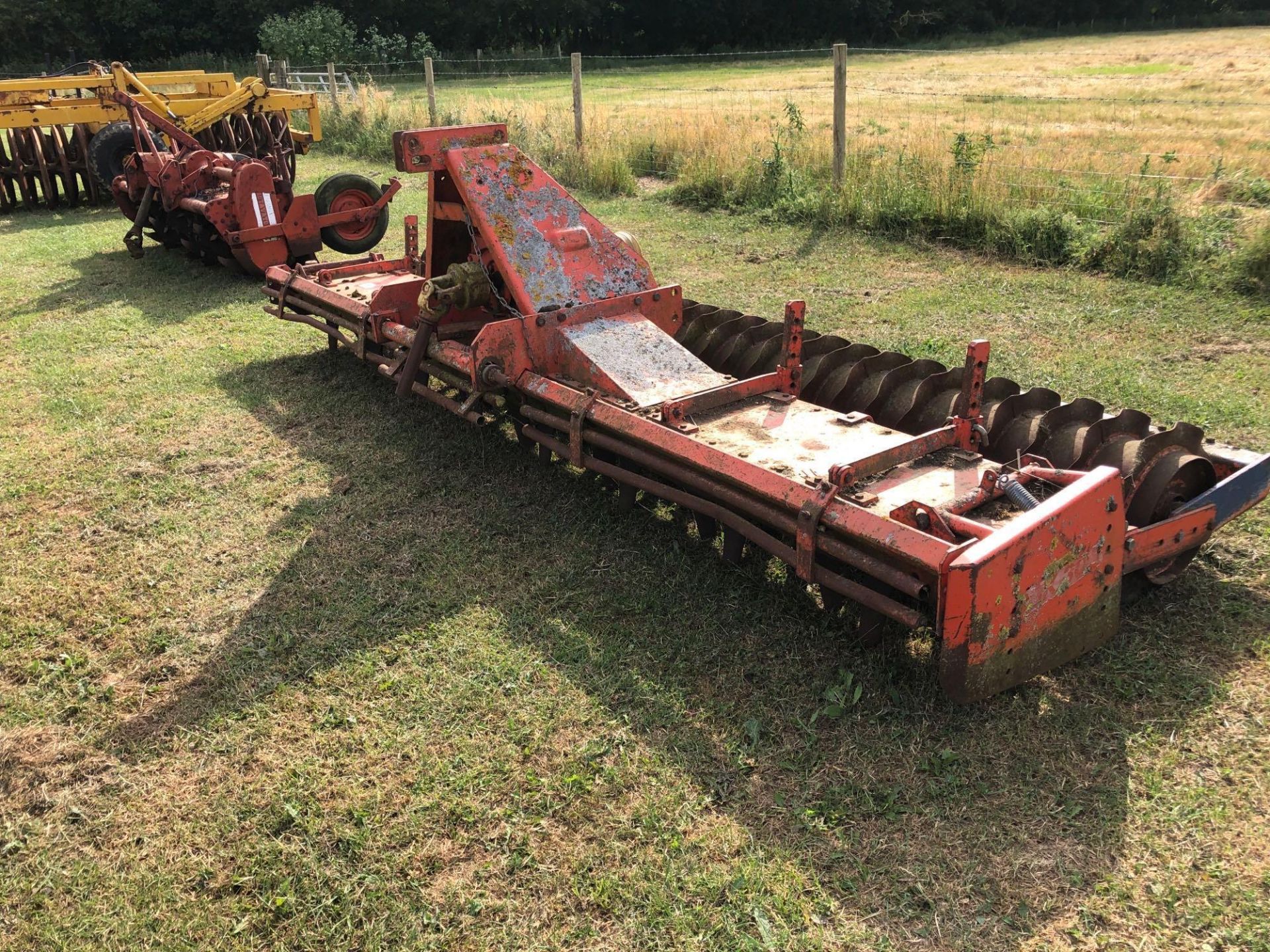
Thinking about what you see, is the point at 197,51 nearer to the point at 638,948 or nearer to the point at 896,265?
the point at 896,265

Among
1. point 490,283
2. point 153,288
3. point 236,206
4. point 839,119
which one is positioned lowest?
point 153,288

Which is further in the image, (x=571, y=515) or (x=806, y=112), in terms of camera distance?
(x=806, y=112)

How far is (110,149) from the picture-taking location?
11.3 meters

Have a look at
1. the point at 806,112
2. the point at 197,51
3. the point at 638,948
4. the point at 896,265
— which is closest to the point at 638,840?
the point at 638,948

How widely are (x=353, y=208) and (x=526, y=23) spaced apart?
147 feet

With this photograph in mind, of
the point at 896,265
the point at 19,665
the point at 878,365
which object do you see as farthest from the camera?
the point at 896,265

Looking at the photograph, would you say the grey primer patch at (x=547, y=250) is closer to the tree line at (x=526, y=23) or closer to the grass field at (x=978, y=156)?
the grass field at (x=978, y=156)

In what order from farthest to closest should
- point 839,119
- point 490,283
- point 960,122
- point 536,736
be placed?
point 960,122 < point 839,119 < point 490,283 < point 536,736

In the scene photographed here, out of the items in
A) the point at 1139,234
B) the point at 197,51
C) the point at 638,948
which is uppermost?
the point at 197,51

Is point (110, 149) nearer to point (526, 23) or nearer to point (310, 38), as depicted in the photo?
point (310, 38)

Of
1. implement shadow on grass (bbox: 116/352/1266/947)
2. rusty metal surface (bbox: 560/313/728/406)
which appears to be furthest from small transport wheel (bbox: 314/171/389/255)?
rusty metal surface (bbox: 560/313/728/406)

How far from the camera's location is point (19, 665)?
3.65m

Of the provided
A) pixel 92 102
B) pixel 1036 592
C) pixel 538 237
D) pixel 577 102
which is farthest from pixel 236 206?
pixel 1036 592

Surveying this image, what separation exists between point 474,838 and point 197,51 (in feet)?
157
